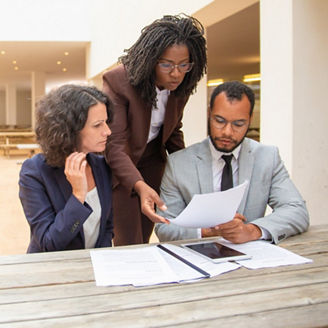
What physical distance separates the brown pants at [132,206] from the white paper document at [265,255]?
0.68m

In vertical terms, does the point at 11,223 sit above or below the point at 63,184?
below

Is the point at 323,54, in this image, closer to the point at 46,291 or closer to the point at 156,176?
the point at 156,176

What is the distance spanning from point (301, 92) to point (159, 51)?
52.1 inches

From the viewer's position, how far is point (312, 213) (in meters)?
2.72

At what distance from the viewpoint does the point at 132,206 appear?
2025 millimetres

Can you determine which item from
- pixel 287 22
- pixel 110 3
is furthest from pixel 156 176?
pixel 110 3

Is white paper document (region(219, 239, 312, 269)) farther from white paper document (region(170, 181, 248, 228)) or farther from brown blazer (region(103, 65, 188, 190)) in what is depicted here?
brown blazer (region(103, 65, 188, 190))

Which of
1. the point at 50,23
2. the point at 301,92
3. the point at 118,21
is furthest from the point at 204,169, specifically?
the point at 50,23

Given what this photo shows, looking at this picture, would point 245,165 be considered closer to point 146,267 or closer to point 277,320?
point 146,267

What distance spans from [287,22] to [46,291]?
7.37 ft

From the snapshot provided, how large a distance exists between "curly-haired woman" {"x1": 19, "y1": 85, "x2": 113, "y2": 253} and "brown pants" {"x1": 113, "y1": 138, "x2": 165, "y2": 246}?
1.12 feet

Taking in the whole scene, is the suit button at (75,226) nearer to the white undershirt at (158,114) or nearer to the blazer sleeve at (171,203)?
the blazer sleeve at (171,203)

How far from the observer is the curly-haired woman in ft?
4.71

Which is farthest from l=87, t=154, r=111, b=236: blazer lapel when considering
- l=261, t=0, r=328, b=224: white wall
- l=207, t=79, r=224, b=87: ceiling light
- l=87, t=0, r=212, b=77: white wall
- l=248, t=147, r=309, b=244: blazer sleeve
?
l=207, t=79, r=224, b=87: ceiling light
